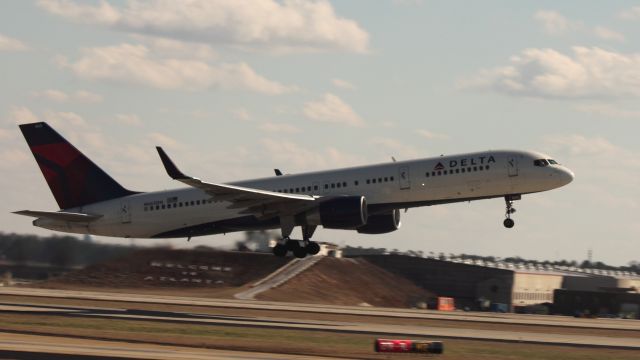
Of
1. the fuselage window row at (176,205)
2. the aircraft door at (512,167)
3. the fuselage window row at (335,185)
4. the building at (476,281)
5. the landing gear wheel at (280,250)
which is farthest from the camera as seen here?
the building at (476,281)

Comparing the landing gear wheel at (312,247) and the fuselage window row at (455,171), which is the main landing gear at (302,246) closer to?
the landing gear wheel at (312,247)

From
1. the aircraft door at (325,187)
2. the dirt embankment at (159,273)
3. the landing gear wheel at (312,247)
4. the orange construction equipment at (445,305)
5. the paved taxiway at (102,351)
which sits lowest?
the paved taxiway at (102,351)

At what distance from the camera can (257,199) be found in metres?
63.4

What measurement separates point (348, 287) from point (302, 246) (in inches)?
1682

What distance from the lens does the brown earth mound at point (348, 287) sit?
9882cm

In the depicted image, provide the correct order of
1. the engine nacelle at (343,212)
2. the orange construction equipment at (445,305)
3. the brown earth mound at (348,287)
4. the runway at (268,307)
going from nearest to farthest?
the engine nacelle at (343,212), the runway at (268,307), the brown earth mound at (348,287), the orange construction equipment at (445,305)

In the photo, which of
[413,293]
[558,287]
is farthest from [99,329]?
[558,287]

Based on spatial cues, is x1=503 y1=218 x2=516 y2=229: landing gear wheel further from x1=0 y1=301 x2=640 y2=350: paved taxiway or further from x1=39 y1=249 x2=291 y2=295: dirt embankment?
x1=39 y1=249 x2=291 y2=295: dirt embankment

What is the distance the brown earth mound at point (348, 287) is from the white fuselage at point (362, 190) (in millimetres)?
26295

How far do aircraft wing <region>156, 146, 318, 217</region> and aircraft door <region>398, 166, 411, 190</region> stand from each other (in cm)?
538

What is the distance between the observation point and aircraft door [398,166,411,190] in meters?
62.2

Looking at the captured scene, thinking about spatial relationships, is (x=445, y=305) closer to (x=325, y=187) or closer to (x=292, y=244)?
(x=292, y=244)

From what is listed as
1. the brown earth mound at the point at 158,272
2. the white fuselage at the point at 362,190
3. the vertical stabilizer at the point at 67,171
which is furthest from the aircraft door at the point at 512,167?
the brown earth mound at the point at 158,272

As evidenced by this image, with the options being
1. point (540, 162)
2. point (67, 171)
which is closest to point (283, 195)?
point (540, 162)
